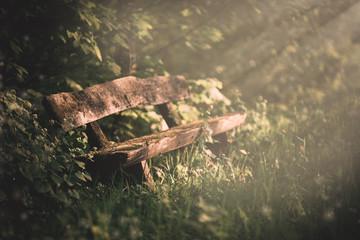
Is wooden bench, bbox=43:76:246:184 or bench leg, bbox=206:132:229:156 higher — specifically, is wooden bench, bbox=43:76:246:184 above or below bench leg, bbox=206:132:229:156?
above

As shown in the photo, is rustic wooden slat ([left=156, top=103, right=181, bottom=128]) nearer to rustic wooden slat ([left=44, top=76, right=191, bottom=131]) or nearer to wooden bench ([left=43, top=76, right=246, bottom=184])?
wooden bench ([left=43, top=76, right=246, bottom=184])

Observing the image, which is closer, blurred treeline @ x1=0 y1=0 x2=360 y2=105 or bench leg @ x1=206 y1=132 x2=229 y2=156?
blurred treeline @ x1=0 y1=0 x2=360 y2=105

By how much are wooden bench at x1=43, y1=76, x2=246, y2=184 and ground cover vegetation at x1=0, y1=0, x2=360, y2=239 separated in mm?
118

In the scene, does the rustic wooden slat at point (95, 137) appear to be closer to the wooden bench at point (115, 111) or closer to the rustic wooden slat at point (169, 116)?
the wooden bench at point (115, 111)

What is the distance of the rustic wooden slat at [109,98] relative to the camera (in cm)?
212

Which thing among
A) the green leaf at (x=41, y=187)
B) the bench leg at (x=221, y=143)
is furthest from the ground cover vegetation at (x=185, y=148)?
the bench leg at (x=221, y=143)

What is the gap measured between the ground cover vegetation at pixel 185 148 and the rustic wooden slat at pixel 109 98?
12 centimetres

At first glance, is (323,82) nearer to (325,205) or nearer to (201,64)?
(201,64)

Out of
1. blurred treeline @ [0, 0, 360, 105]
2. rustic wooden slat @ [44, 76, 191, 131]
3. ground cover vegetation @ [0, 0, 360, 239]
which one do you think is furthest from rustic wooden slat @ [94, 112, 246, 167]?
blurred treeline @ [0, 0, 360, 105]

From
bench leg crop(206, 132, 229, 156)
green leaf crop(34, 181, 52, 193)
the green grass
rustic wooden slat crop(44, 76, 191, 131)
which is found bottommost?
bench leg crop(206, 132, 229, 156)

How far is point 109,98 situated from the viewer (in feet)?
8.87

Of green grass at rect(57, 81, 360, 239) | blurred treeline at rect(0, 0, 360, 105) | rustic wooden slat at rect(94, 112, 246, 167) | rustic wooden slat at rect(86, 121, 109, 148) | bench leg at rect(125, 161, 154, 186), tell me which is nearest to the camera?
green grass at rect(57, 81, 360, 239)

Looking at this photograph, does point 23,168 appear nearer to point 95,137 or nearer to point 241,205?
point 95,137

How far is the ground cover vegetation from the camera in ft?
5.44
